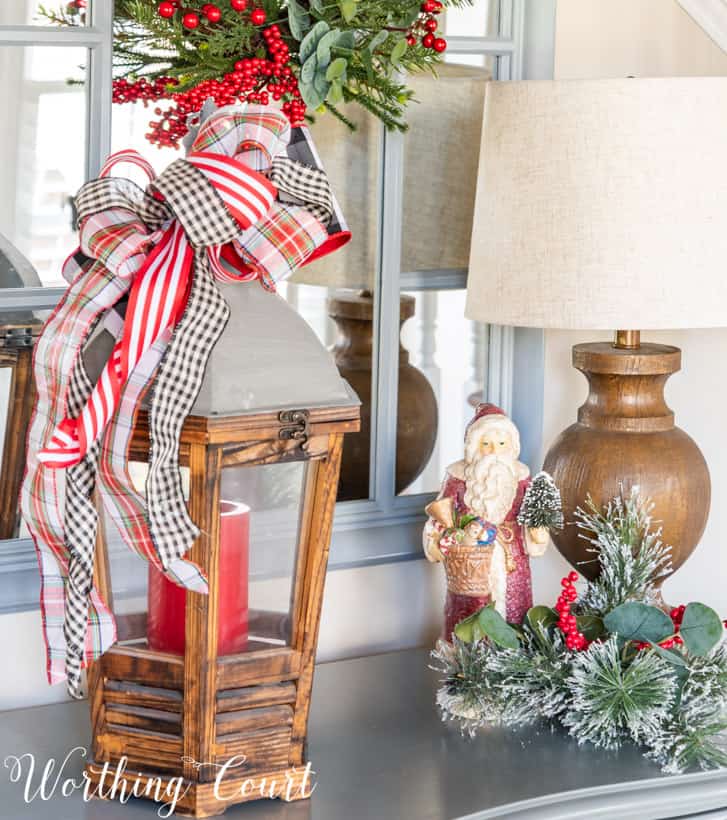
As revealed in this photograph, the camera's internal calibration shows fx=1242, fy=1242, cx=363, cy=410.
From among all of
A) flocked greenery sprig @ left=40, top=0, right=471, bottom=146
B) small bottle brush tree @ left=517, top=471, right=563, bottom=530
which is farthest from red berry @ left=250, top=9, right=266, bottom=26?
small bottle brush tree @ left=517, top=471, right=563, bottom=530

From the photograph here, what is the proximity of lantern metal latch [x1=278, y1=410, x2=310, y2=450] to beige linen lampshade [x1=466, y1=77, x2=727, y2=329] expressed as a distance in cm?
37

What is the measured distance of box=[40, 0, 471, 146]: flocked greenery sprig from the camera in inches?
50.6

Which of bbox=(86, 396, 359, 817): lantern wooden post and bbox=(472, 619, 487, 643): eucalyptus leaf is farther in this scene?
bbox=(472, 619, 487, 643): eucalyptus leaf

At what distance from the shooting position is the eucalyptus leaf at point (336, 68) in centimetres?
131

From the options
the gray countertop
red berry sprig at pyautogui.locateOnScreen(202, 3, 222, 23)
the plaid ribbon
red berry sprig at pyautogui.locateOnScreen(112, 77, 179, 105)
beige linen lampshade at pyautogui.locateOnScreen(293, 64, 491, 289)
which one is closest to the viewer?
the plaid ribbon

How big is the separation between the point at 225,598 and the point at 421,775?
0.89 feet

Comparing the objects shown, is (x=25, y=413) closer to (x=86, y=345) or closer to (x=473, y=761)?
(x=86, y=345)

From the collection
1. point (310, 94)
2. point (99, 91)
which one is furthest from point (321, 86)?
point (99, 91)

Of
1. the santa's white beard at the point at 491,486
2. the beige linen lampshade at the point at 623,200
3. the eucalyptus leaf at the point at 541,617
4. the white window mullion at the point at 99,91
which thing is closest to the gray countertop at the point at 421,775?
the eucalyptus leaf at the point at 541,617

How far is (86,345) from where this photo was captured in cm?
107

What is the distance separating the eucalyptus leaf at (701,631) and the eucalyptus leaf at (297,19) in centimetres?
73

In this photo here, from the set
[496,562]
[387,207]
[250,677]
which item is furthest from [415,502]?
[250,677]

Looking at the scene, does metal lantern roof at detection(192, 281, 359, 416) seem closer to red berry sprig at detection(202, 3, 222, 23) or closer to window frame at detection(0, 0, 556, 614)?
red berry sprig at detection(202, 3, 222, 23)

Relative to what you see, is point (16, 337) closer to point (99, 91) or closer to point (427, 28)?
point (99, 91)
